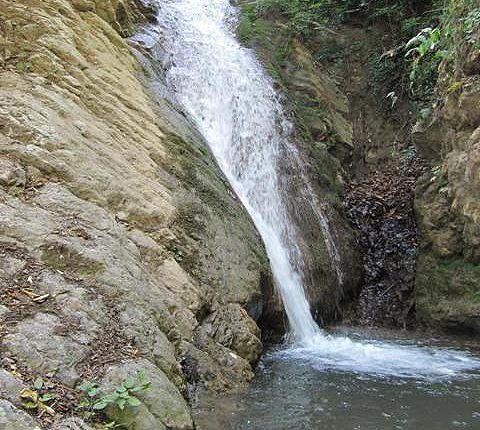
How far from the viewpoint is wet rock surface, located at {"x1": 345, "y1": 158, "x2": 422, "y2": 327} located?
9.11 metres

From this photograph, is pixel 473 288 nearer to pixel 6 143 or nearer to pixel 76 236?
pixel 76 236

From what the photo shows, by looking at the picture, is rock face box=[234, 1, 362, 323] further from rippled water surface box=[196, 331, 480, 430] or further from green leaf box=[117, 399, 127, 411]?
green leaf box=[117, 399, 127, 411]

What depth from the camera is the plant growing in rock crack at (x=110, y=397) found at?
2.84m

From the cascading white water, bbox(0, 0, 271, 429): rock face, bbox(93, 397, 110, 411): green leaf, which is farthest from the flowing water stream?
bbox(93, 397, 110, 411): green leaf

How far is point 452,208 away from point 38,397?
690 cm

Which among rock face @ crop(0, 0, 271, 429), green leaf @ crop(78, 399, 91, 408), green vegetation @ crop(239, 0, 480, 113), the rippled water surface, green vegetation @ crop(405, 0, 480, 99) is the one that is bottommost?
the rippled water surface

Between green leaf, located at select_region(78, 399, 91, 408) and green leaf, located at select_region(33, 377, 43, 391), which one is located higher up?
green leaf, located at select_region(33, 377, 43, 391)

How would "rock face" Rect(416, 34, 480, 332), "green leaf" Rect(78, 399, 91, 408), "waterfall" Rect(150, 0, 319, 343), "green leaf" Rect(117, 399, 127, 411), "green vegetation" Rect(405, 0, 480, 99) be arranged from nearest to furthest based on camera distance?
"green leaf" Rect(78, 399, 91, 408)
"green leaf" Rect(117, 399, 127, 411)
"green vegetation" Rect(405, 0, 480, 99)
"rock face" Rect(416, 34, 480, 332)
"waterfall" Rect(150, 0, 319, 343)

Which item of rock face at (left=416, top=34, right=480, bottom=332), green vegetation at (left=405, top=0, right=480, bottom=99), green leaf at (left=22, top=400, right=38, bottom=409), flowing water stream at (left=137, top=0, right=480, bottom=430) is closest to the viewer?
green leaf at (left=22, top=400, right=38, bottom=409)

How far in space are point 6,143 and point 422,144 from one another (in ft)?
22.8

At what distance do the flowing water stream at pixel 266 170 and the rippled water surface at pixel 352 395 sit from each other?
0.08 feet

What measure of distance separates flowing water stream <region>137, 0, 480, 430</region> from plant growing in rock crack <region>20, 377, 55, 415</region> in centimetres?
159

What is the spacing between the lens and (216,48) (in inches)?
463

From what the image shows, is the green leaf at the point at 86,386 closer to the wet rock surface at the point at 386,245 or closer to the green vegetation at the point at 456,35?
the green vegetation at the point at 456,35
